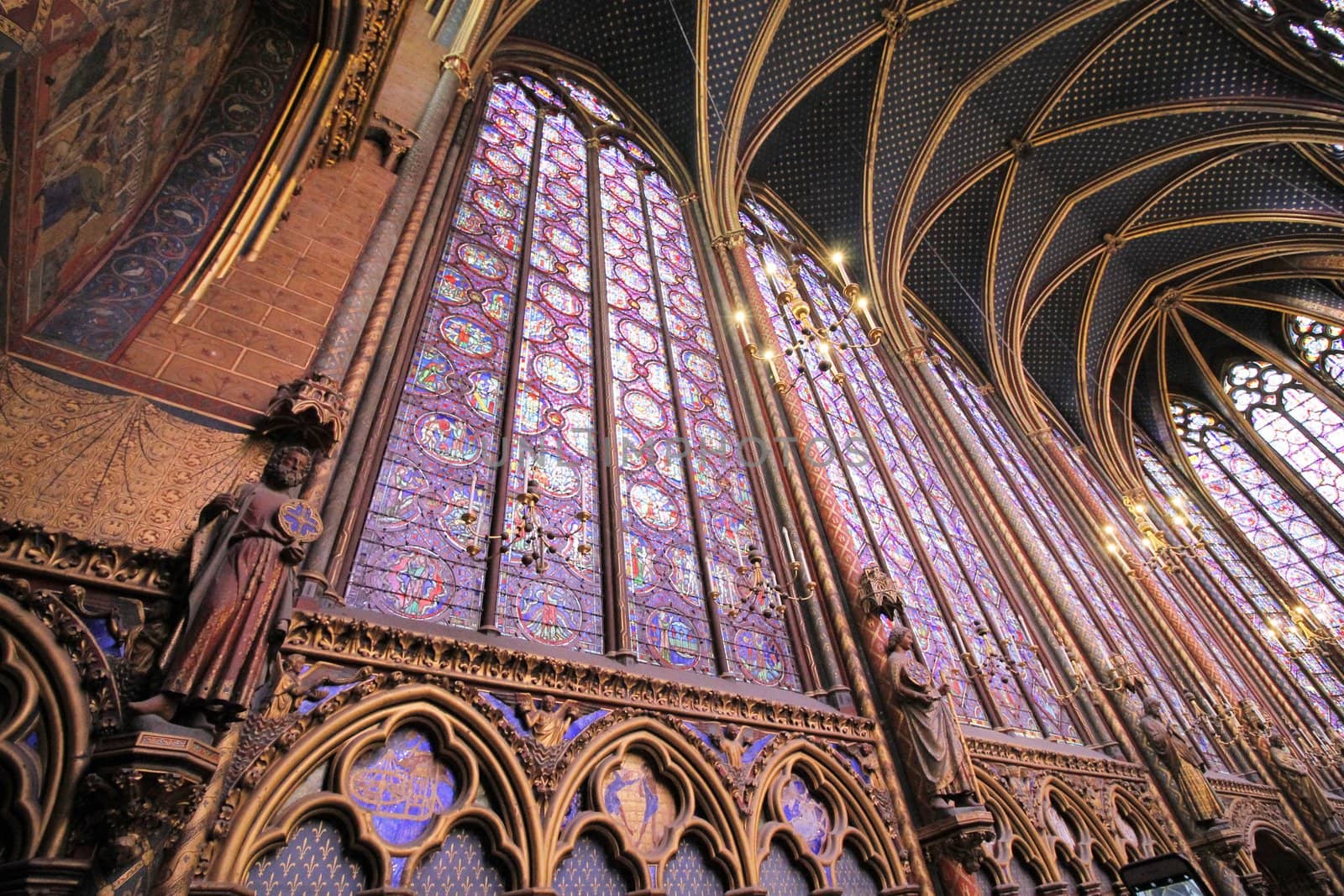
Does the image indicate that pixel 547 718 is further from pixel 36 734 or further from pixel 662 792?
pixel 36 734

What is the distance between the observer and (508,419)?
564cm

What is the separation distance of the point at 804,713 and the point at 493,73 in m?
9.89

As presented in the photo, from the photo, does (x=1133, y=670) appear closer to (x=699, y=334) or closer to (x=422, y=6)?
(x=699, y=334)

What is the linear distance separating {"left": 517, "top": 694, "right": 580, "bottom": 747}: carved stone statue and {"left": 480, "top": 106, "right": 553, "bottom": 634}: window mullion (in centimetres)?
58

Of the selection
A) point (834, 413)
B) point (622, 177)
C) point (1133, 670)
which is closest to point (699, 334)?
point (834, 413)

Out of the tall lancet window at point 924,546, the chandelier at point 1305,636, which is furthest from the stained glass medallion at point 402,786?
the chandelier at point 1305,636

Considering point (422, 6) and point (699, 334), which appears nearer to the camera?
point (422, 6)

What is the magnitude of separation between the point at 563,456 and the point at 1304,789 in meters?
10.8

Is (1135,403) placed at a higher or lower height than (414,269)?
higher

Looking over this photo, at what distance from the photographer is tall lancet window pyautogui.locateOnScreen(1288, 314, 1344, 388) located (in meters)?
17.4

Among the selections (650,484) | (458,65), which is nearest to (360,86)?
(458,65)

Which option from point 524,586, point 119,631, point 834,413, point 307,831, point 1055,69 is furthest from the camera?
point 1055,69

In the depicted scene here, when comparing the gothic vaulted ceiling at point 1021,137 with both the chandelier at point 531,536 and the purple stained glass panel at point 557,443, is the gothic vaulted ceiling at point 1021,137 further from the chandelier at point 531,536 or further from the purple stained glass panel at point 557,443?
the chandelier at point 531,536

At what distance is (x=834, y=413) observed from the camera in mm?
10016
